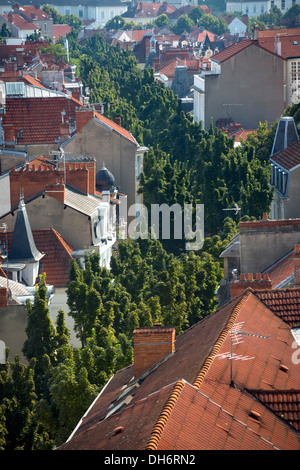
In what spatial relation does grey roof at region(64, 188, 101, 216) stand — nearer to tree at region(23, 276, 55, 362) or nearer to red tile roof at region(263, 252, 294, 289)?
tree at region(23, 276, 55, 362)

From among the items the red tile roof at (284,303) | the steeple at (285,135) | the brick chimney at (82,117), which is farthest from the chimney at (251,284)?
the brick chimney at (82,117)

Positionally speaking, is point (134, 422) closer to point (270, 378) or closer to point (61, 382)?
point (270, 378)

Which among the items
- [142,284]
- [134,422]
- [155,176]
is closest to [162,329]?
[134,422]

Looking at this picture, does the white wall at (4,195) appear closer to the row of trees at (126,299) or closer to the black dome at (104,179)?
the row of trees at (126,299)

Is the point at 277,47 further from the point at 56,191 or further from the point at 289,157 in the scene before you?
the point at 56,191
